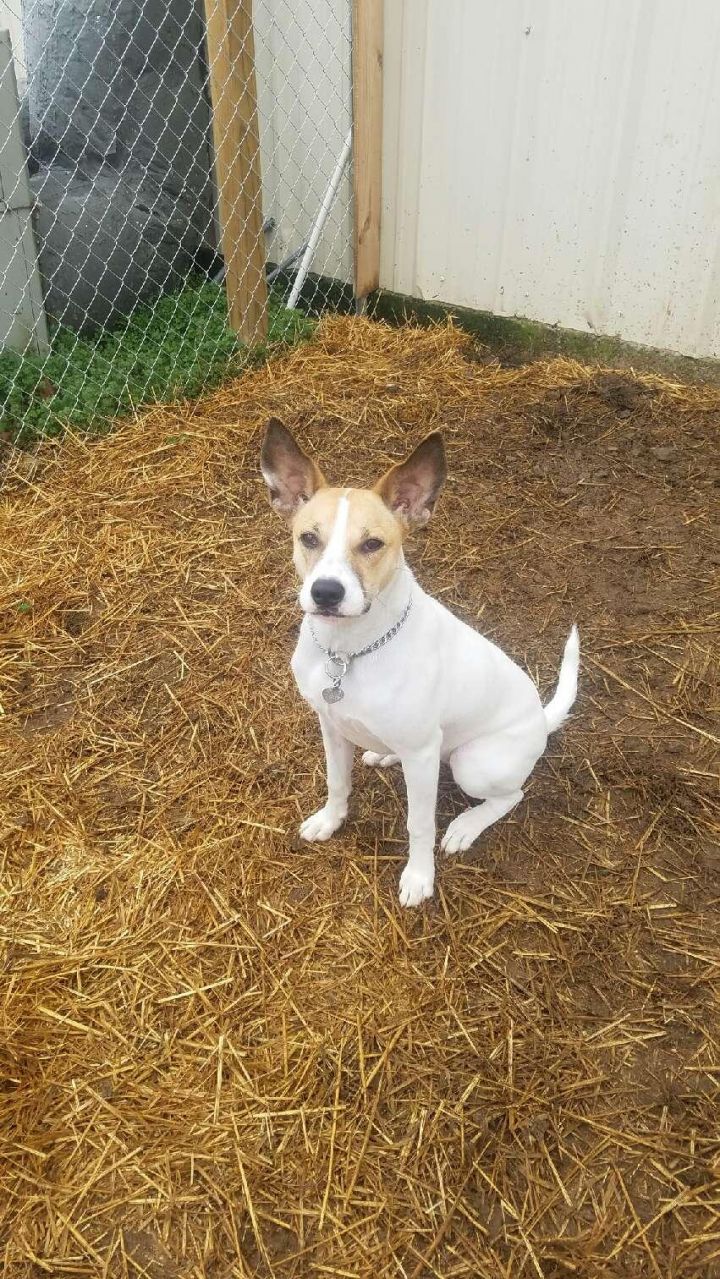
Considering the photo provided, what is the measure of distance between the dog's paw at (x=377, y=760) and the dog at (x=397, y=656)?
0.33 metres

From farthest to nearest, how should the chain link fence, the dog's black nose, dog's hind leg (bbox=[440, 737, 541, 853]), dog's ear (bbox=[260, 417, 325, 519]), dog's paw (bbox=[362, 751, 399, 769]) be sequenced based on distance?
the chain link fence, dog's paw (bbox=[362, 751, 399, 769]), dog's hind leg (bbox=[440, 737, 541, 853]), dog's ear (bbox=[260, 417, 325, 519]), the dog's black nose

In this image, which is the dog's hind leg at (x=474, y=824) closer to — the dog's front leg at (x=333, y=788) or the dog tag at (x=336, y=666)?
the dog's front leg at (x=333, y=788)

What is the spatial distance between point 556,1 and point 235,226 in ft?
6.98

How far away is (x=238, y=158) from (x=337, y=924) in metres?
4.42

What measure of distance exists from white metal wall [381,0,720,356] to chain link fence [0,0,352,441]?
0.60 meters

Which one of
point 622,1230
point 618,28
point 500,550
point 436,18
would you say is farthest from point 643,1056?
point 436,18

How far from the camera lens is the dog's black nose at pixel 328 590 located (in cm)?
191

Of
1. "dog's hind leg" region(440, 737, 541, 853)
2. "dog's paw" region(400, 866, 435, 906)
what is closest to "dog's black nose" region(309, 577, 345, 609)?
"dog's hind leg" region(440, 737, 541, 853)

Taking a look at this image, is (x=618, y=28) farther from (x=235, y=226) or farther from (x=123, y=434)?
(x=123, y=434)

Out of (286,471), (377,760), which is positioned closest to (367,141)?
(286,471)

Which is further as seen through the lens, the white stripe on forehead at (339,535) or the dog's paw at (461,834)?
the dog's paw at (461,834)

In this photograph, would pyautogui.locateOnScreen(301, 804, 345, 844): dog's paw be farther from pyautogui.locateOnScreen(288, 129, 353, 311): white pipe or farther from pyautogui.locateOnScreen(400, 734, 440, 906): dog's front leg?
pyautogui.locateOnScreen(288, 129, 353, 311): white pipe

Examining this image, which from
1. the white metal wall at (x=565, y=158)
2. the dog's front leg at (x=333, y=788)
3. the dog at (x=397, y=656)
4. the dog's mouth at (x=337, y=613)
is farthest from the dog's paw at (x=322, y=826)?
the white metal wall at (x=565, y=158)

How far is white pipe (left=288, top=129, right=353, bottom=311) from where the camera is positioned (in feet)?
18.3
